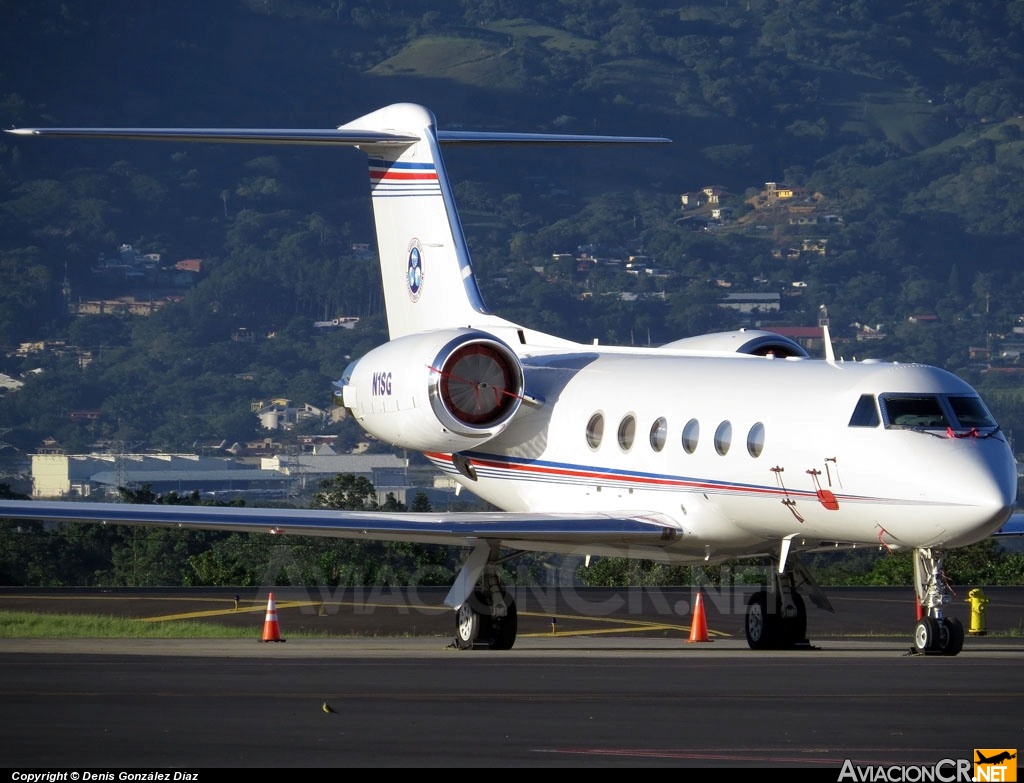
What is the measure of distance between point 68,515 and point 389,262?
880 cm

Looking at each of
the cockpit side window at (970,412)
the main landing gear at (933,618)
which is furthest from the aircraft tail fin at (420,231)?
the main landing gear at (933,618)

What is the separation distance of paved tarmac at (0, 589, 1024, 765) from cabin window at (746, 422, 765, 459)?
1.98m

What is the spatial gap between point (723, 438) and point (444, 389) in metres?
3.63

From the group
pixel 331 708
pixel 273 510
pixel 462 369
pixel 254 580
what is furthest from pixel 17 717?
pixel 254 580

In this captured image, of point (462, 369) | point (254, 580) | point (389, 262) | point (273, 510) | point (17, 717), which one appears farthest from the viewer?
point (254, 580)

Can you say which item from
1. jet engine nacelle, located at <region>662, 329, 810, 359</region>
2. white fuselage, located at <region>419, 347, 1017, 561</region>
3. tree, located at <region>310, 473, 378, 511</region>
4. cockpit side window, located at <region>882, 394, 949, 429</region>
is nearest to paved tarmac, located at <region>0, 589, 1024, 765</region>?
white fuselage, located at <region>419, 347, 1017, 561</region>

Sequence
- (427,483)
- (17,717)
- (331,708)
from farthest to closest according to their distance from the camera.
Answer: (427,483) < (331,708) < (17,717)

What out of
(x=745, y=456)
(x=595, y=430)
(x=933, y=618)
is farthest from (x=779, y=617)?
(x=595, y=430)

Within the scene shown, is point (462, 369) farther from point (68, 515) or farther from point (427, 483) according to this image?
point (427, 483)

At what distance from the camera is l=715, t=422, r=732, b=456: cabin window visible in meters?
20.2

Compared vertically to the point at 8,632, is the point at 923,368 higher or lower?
higher

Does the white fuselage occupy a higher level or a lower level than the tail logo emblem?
lower

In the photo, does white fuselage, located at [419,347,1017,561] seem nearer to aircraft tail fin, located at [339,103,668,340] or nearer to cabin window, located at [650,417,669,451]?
cabin window, located at [650,417,669,451]

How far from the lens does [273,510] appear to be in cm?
2020
